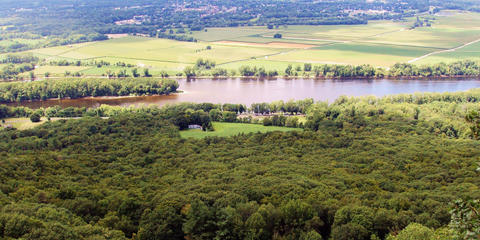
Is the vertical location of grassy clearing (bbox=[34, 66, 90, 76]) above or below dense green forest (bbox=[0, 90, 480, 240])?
above

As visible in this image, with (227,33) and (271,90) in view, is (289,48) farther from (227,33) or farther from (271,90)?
(271,90)

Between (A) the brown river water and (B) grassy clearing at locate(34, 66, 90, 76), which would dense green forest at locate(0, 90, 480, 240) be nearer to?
(A) the brown river water

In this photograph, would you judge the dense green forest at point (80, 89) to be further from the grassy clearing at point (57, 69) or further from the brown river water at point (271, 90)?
the grassy clearing at point (57, 69)

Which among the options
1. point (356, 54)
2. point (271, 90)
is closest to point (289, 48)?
point (356, 54)

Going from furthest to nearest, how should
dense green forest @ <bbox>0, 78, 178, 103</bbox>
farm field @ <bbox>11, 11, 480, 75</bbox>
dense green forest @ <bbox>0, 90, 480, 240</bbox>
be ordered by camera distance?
1. farm field @ <bbox>11, 11, 480, 75</bbox>
2. dense green forest @ <bbox>0, 78, 178, 103</bbox>
3. dense green forest @ <bbox>0, 90, 480, 240</bbox>

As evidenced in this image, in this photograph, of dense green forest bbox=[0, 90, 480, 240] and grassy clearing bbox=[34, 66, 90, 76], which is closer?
dense green forest bbox=[0, 90, 480, 240]

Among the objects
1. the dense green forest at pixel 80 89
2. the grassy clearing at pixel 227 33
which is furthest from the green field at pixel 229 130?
the grassy clearing at pixel 227 33

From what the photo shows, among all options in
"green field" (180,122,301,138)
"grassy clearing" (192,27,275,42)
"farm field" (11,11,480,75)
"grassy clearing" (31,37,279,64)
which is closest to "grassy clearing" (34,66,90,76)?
"farm field" (11,11,480,75)

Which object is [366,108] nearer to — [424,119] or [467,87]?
[424,119]
